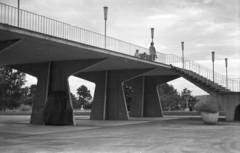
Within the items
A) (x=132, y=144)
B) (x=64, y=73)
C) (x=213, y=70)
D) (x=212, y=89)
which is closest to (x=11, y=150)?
(x=132, y=144)

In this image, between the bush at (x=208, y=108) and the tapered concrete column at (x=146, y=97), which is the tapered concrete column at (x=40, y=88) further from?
the tapered concrete column at (x=146, y=97)

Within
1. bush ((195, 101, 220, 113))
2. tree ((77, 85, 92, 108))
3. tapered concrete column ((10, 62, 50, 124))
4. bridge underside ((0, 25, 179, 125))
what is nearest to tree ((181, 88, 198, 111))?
bridge underside ((0, 25, 179, 125))

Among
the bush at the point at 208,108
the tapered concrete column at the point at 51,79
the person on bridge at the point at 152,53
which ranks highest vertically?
the person on bridge at the point at 152,53

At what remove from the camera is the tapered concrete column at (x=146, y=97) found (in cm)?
3841

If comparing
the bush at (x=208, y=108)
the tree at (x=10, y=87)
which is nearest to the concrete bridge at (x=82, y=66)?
the bush at (x=208, y=108)

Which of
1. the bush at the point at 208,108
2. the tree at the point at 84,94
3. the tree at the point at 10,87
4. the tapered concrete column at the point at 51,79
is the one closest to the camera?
the bush at the point at 208,108

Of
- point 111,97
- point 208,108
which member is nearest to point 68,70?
point 111,97

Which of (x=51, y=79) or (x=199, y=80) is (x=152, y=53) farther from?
(x=51, y=79)

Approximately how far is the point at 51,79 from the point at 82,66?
317cm

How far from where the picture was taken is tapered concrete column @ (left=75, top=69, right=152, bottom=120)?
105ft

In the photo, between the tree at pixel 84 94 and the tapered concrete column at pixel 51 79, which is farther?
the tree at pixel 84 94

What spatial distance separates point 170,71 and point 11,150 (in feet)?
78.6

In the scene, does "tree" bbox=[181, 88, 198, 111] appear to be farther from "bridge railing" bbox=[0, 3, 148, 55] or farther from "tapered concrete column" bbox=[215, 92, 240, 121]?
"bridge railing" bbox=[0, 3, 148, 55]

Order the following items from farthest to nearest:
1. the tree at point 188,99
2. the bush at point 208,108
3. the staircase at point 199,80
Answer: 1. the tree at point 188,99
2. the staircase at point 199,80
3. the bush at point 208,108
